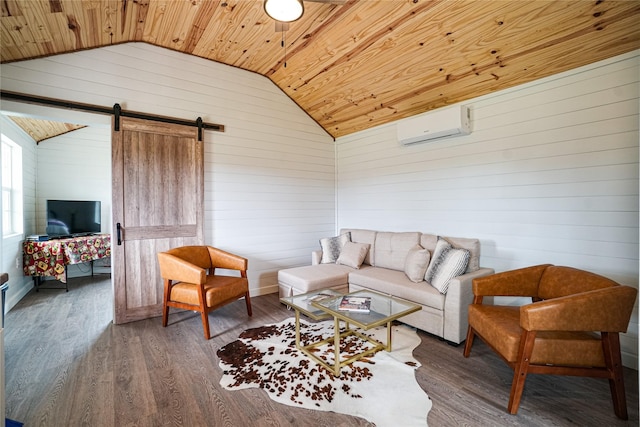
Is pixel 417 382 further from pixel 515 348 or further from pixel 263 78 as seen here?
pixel 263 78

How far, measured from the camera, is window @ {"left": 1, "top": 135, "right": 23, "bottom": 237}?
13.3 feet

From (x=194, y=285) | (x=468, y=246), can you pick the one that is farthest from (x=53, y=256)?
(x=468, y=246)

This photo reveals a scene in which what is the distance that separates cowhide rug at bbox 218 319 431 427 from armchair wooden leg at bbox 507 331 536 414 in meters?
0.51

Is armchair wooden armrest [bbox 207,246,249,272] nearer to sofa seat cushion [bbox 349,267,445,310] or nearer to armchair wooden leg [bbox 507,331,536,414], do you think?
sofa seat cushion [bbox 349,267,445,310]

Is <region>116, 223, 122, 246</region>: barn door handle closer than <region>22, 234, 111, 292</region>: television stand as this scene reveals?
Yes

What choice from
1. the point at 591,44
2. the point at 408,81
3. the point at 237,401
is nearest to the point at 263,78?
the point at 408,81

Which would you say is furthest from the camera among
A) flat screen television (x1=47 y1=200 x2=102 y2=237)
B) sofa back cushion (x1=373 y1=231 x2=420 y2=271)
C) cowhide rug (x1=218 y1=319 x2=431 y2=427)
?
flat screen television (x1=47 y1=200 x2=102 y2=237)

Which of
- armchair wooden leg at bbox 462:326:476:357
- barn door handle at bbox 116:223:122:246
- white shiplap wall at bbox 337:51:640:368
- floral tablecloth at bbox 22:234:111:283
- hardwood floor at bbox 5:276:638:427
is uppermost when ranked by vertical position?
white shiplap wall at bbox 337:51:640:368

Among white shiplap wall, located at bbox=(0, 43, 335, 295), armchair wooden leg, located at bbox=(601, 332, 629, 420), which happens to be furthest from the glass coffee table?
white shiplap wall, located at bbox=(0, 43, 335, 295)

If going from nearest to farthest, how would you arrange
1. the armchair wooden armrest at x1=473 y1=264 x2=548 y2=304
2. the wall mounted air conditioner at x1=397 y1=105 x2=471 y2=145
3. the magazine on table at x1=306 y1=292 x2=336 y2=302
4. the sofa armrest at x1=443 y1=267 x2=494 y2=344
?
the armchair wooden armrest at x1=473 y1=264 x2=548 y2=304, the sofa armrest at x1=443 y1=267 x2=494 y2=344, the magazine on table at x1=306 y1=292 x2=336 y2=302, the wall mounted air conditioner at x1=397 y1=105 x2=471 y2=145

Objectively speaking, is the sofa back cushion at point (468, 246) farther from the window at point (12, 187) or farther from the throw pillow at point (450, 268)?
the window at point (12, 187)

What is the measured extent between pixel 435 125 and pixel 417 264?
1.65 meters

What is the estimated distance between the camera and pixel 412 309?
239 centimetres

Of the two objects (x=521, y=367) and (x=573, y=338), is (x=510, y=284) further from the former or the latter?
(x=521, y=367)
